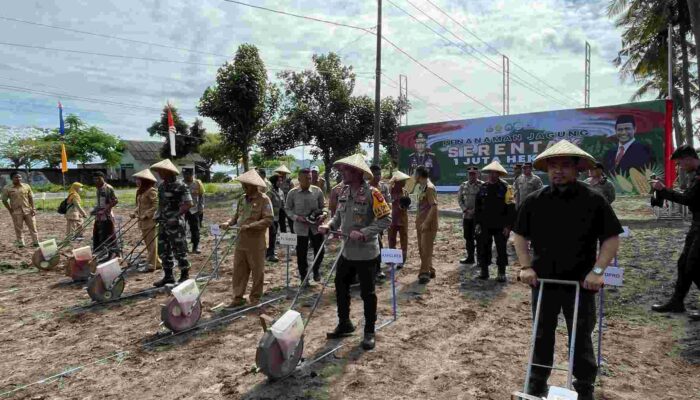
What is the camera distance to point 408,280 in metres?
7.70

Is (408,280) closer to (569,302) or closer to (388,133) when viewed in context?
(569,302)

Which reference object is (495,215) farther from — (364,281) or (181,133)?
(181,133)

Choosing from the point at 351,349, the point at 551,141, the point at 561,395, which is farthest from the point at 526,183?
the point at 551,141

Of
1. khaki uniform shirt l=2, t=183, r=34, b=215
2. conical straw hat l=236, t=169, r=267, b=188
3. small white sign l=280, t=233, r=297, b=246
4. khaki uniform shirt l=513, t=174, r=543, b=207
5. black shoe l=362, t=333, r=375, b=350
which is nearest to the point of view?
black shoe l=362, t=333, r=375, b=350

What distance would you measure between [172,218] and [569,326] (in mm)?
5833

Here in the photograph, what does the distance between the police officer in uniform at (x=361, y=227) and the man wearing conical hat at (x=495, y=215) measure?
10.7ft

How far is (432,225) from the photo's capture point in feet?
24.3

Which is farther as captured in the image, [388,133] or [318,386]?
[388,133]

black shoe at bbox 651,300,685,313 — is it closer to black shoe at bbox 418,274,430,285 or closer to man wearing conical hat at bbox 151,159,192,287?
black shoe at bbox 418,274,430,285

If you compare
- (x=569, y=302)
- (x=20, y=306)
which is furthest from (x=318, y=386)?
(x=20, y=306)

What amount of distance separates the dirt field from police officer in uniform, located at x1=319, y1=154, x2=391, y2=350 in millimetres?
564

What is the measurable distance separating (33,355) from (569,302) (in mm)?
5361

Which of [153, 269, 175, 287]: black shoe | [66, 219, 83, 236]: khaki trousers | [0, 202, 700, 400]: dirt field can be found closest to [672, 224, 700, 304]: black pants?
[0, 202, 700, 400]: dirt field

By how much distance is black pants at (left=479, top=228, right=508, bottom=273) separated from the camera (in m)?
7.34
